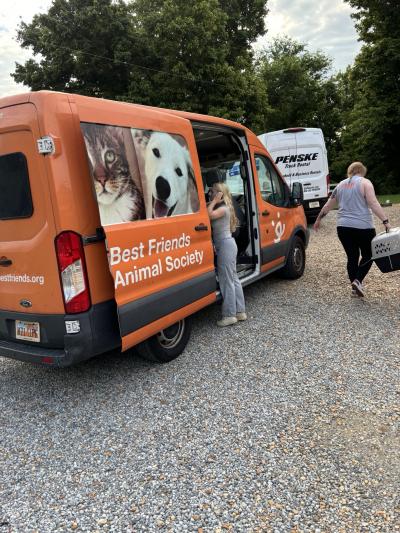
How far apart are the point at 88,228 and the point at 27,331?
38.5 inches

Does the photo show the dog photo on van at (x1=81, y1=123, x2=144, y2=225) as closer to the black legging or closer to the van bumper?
the van bumper

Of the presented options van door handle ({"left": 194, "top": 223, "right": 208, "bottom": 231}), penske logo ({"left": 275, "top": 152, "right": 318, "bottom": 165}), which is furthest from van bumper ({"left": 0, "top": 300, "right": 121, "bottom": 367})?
penske logo ({"left": 275, "top": 152, "right": 318, "bottom": 165})

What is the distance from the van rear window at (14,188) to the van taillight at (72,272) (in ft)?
1.26

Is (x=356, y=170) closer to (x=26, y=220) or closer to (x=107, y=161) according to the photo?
(x=107, y=161)

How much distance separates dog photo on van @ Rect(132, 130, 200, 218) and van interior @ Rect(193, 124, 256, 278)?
2.41 feet

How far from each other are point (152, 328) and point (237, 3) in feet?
76.1

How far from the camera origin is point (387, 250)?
4.90 meters

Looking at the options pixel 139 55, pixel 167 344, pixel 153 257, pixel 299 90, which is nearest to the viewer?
pixel 153 257

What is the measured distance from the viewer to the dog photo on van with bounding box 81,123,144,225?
294 cm

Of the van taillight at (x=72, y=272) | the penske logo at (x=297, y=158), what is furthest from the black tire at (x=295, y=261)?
the penske logo at (x=297, y=158)

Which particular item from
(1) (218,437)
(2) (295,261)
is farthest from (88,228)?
(2) (295,261)

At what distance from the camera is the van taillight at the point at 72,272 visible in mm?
2918

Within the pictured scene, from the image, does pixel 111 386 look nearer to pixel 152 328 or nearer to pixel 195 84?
pixel 152 328

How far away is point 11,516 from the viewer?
224 cm
